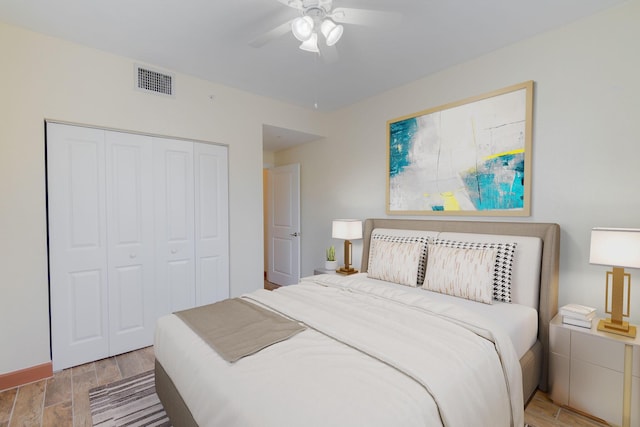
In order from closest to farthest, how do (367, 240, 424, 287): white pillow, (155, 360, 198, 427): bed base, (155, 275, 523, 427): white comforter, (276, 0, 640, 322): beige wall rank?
(155, 275, 523, 427): white comforter
(155, 360, 198, 427): bed base
(276, 0, 640, 322): beige wall
(367, 240, 424, 287): white pillow

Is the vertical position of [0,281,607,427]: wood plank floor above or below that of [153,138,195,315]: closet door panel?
below

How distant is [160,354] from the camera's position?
1763 millimetres

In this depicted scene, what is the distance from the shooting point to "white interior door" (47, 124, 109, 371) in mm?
2396

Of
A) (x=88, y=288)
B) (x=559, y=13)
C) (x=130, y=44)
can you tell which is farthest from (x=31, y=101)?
(x=559, y=13)

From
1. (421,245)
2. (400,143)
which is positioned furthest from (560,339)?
(400,143)

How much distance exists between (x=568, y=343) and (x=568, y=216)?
2.99ft

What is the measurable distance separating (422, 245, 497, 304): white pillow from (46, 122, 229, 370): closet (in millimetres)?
2240

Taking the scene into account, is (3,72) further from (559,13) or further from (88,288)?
(559,13)

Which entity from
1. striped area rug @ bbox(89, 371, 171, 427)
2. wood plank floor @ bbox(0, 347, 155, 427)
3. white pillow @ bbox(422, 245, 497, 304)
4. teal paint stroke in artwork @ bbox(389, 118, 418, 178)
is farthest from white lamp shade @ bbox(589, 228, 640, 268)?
wood plank floor @ bbox(0, 347, 155, 427)

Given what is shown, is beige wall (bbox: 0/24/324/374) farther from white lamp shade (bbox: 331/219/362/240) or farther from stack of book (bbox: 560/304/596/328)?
stack of book (bbox: 560/304/596/328)

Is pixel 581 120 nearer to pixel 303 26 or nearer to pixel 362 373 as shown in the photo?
pixel 303 26

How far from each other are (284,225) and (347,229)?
1756 millimetres

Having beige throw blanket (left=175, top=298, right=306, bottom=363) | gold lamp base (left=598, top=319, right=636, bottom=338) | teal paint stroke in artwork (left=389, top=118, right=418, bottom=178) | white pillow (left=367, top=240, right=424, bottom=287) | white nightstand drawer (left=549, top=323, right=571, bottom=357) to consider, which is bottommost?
white nightstand drawer (left=549, top=323, right=571, bottom=357)

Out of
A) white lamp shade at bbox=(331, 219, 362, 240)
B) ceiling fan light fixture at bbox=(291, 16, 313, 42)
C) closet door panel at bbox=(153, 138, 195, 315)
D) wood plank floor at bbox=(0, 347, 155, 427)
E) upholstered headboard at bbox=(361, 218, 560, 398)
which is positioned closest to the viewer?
ceiling fan light fixture at bbox=(291, 16, 313, 42)
